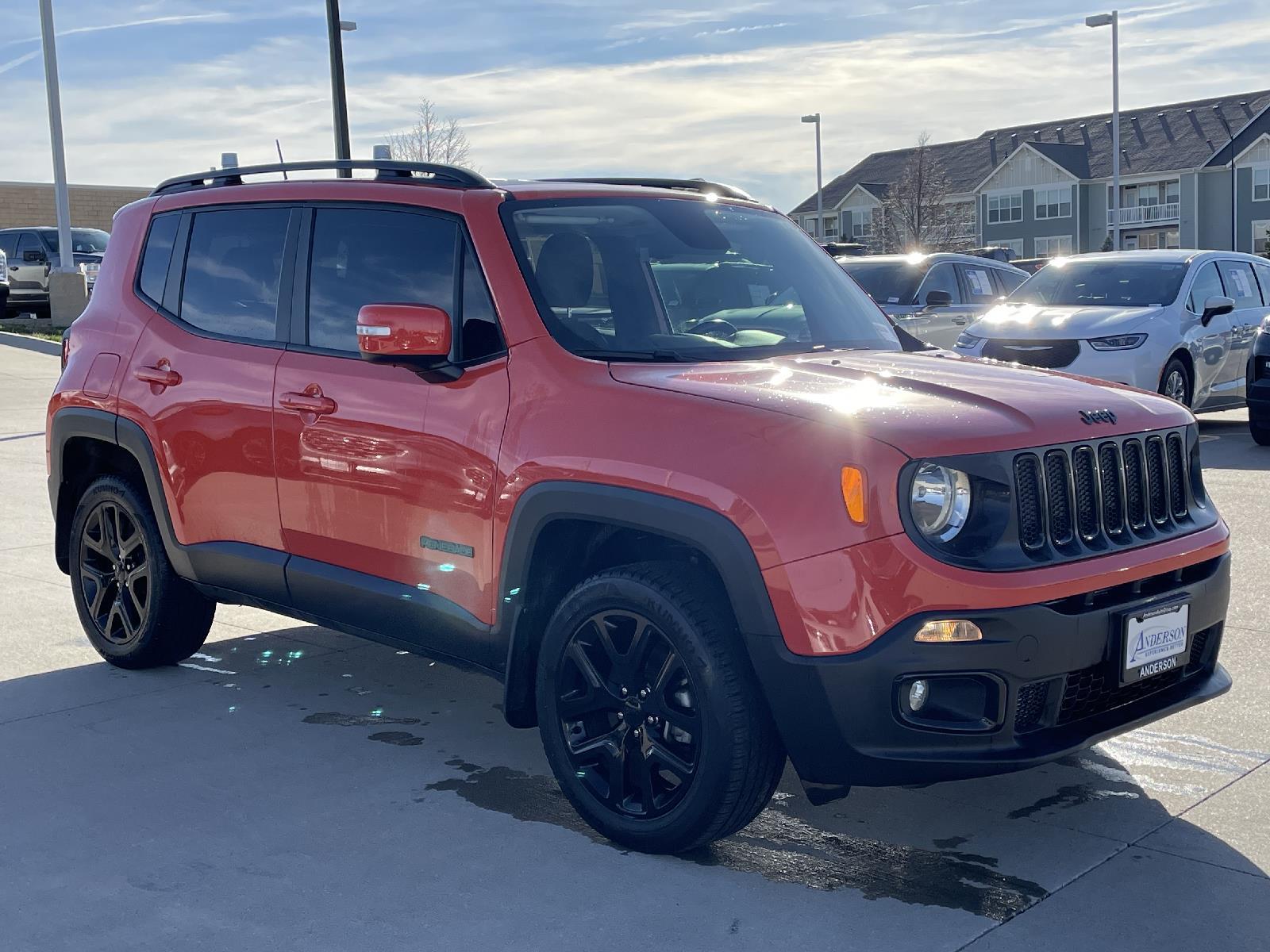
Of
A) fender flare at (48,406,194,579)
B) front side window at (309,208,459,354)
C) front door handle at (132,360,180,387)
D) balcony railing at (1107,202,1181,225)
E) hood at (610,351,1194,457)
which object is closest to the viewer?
hood at (610,351,1194,457)

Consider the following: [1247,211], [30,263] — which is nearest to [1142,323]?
[30,263]

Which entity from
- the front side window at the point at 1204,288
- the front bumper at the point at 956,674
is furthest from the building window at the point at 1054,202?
the front bumper at the point at 956,674

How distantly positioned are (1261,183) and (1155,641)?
247 ft

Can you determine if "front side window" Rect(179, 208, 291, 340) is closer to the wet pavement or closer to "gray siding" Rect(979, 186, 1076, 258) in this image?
the wet pavement

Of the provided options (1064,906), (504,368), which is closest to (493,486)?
(504,368)

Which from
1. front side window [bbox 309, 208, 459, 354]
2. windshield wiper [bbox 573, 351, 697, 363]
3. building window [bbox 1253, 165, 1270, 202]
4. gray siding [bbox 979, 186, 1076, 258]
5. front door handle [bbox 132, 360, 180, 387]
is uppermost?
building window [bbox 1253, 165, 1270, 202]

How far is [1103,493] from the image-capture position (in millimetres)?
3943

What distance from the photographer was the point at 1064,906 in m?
3.65

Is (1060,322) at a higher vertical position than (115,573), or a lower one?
higher

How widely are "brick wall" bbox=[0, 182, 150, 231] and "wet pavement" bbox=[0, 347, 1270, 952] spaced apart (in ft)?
156

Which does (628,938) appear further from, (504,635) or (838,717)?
(504,635)

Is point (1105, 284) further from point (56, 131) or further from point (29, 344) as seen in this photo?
point (56, 131)

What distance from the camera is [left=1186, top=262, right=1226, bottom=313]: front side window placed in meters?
13.5

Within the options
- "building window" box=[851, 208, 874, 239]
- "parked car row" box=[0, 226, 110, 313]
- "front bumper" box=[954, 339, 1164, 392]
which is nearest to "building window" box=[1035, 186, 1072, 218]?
"building window" box=[851, 208, 874, 239]
